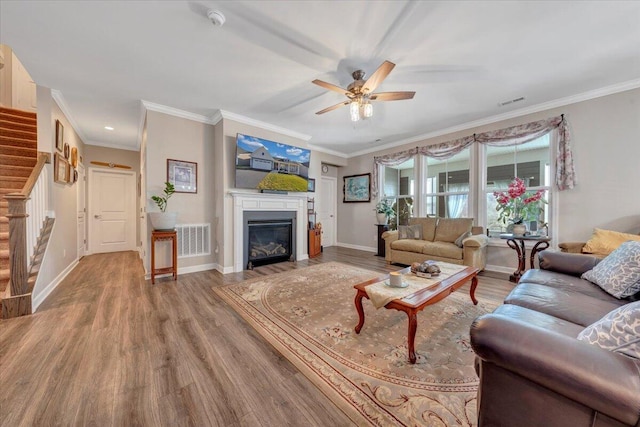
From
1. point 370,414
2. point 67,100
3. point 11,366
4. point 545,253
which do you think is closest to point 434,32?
point 545,253

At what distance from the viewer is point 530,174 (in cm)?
392

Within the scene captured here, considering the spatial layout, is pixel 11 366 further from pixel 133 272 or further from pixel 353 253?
pixel 353 253

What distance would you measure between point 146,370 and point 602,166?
5.63m

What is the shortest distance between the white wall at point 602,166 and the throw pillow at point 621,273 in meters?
1.98

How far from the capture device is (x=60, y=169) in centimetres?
349

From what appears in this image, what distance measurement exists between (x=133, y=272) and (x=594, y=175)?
7.22m

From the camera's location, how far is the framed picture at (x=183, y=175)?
3838mm

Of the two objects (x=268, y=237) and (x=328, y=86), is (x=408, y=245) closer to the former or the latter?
(x=268, y=237)

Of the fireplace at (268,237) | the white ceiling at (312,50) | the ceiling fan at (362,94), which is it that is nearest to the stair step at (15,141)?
the white ceiling at (312,50)

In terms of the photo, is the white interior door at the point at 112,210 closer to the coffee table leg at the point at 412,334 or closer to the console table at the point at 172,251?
the console table at the point at 172,251

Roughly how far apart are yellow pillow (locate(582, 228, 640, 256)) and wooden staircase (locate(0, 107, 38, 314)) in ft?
23.0

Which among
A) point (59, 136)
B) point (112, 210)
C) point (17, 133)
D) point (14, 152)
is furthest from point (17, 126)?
point (112, 210)

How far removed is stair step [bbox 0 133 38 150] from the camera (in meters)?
3.53

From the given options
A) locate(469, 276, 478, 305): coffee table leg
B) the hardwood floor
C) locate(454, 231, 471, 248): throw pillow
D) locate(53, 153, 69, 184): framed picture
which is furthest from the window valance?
locate(53, 153, 69, 184): framed picture
